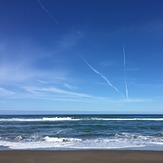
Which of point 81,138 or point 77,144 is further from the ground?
point 81,138

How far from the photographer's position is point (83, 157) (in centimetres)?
1192

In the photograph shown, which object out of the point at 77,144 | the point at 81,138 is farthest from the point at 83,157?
the point at 81,138

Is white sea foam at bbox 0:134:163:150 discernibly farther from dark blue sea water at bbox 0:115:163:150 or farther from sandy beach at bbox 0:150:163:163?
sandy beach at bbox 0:150:163:163

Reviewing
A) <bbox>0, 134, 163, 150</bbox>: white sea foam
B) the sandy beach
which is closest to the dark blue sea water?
<bbox>0, 134, 163, 150</bbox>: white sea foam

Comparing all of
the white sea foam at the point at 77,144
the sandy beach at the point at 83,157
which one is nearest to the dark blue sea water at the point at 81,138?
the white sea foam at the point at 77,144

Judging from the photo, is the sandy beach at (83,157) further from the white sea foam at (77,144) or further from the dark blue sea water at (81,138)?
the white sea foam at (77,144)

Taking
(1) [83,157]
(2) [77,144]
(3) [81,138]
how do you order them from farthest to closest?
(3) [81,138] → (2) [77,144] → (1) [83,157]

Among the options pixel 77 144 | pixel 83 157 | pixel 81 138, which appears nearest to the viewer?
pixel 83 157

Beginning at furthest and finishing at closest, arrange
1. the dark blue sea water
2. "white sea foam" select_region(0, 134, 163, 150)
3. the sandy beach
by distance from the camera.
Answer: the dark blue sea water
"white sea foam" select_region(0, 134, 163, 150)
the sandy beach

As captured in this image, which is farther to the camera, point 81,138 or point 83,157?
point 81,138

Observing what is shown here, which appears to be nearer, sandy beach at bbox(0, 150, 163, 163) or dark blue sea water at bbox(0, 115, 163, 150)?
sandy beach at bbox(0, 150, 163, 163)

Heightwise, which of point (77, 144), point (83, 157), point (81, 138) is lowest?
point (83, 157)

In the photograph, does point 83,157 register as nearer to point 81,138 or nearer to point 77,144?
point 77,144

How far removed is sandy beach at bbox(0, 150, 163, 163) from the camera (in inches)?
441
